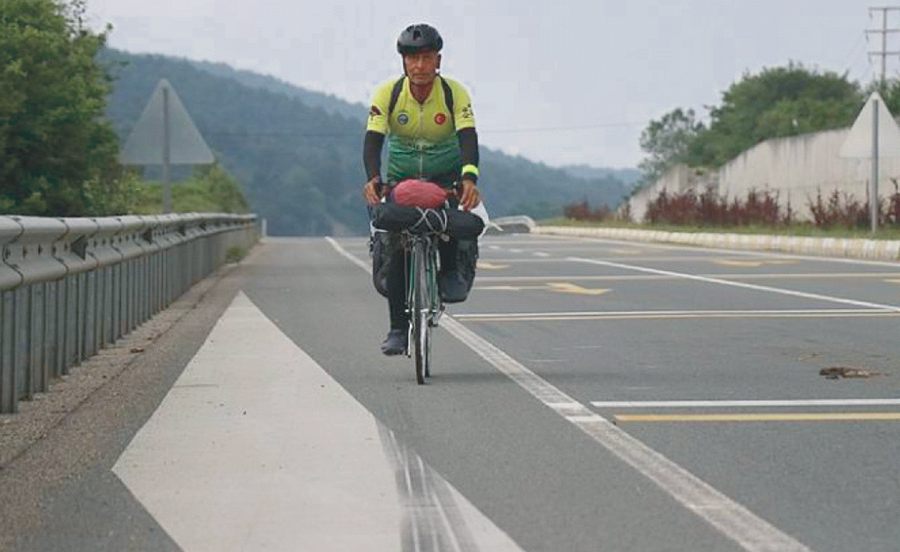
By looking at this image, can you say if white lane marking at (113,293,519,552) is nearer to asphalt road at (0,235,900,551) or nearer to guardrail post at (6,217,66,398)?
asphalt road at (0,235,900,551)

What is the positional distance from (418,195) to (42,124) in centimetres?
1422

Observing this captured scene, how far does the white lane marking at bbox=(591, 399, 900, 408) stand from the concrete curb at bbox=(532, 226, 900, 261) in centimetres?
2248

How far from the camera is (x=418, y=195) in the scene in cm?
1069

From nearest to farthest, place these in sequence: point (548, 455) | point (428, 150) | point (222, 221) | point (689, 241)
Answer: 1. point (548, 455)
2. point (428, 150)
3. point (222, 221)
4. point (689, 241)

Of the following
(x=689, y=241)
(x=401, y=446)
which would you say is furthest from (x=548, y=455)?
(x=689, y=241)

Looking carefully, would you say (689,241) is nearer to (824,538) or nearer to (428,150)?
(428,150)

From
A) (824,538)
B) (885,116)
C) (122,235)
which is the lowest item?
(824,538)

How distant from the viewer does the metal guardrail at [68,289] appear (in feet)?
30.8

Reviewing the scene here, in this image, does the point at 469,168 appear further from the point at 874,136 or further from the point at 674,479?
the point at 874,136

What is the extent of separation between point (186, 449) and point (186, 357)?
14.9 ft

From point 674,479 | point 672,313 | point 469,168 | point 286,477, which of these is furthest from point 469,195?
point 672,313

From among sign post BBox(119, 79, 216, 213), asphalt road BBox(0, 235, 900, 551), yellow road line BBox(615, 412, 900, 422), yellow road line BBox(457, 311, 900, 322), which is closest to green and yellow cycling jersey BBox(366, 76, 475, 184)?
asphalt road BBox(0, 235, 900, 551)

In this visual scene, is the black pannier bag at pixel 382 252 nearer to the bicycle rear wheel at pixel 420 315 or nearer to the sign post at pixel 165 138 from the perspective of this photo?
the bicycle rear wheel at pixel 420 315

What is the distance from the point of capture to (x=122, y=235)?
14.6m
